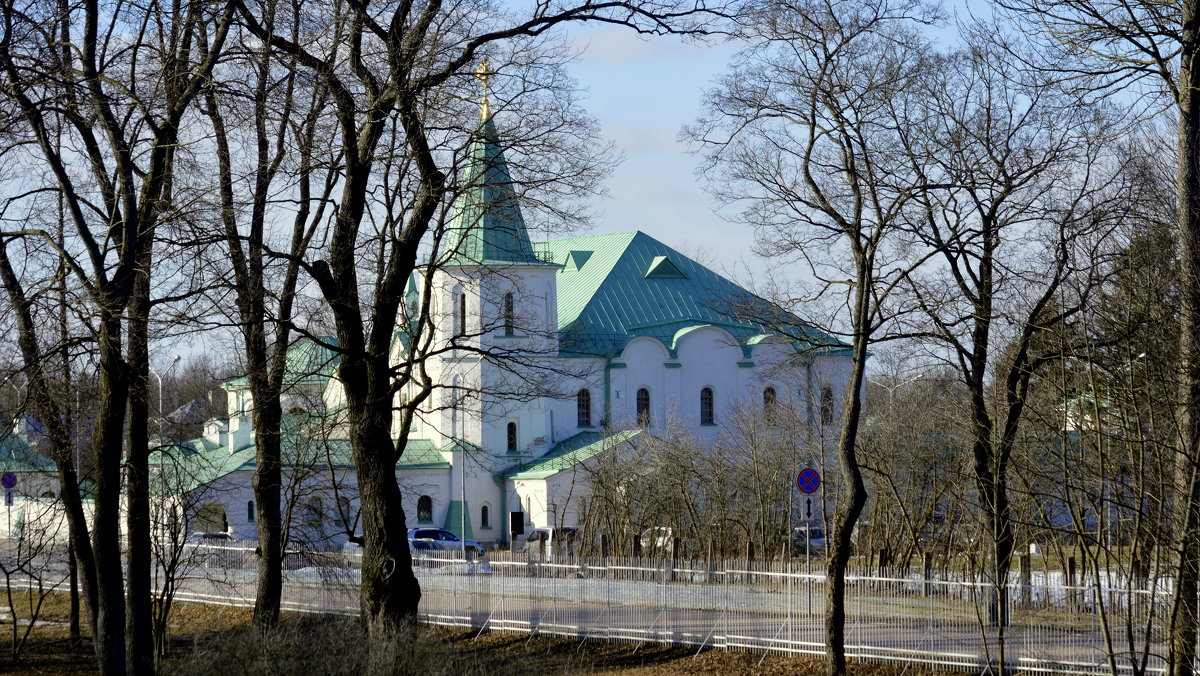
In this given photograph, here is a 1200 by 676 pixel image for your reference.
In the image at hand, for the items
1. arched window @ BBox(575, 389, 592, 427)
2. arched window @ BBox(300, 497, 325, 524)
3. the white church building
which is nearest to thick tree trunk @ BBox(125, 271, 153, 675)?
arched window @ BBox(300, 497, 325, 524)

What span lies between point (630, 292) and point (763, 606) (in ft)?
151

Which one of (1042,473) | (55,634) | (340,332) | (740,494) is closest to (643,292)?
(740,494)

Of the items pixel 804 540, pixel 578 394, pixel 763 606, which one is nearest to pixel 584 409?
pixel 578 394

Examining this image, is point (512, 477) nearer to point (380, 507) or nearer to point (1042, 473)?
point (380, 507)

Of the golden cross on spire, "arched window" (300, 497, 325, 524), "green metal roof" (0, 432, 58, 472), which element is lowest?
"arched window" (300, 497, 325, 524)

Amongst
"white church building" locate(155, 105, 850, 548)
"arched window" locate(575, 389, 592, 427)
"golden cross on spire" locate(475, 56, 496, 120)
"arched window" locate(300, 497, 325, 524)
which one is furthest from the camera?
"arched window" locate(575, 389, 592, 427)

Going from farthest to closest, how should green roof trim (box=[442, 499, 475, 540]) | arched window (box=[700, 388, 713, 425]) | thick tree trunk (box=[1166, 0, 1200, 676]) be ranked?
arched window (box=[700, 388, 713, 425]) < green roof trim (box=[442, 499, 475, 540]) < thick tree trunk (box=[1166, 0, 1200, 676])

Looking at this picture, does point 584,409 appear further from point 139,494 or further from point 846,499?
point 139,494

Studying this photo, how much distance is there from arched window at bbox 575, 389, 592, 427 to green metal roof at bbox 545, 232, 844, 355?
96.1 inches

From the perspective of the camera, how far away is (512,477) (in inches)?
2384

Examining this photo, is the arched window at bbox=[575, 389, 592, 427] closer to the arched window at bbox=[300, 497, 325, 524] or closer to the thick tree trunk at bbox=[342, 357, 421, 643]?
the arched window at bbox=[300, 497, 325, 524]

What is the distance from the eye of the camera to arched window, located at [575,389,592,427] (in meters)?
64.4

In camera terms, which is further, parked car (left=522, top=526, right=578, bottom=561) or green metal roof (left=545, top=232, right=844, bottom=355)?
green metal roof (left=545, top=232, right=844, bottom=355)

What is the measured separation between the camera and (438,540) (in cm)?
5288
